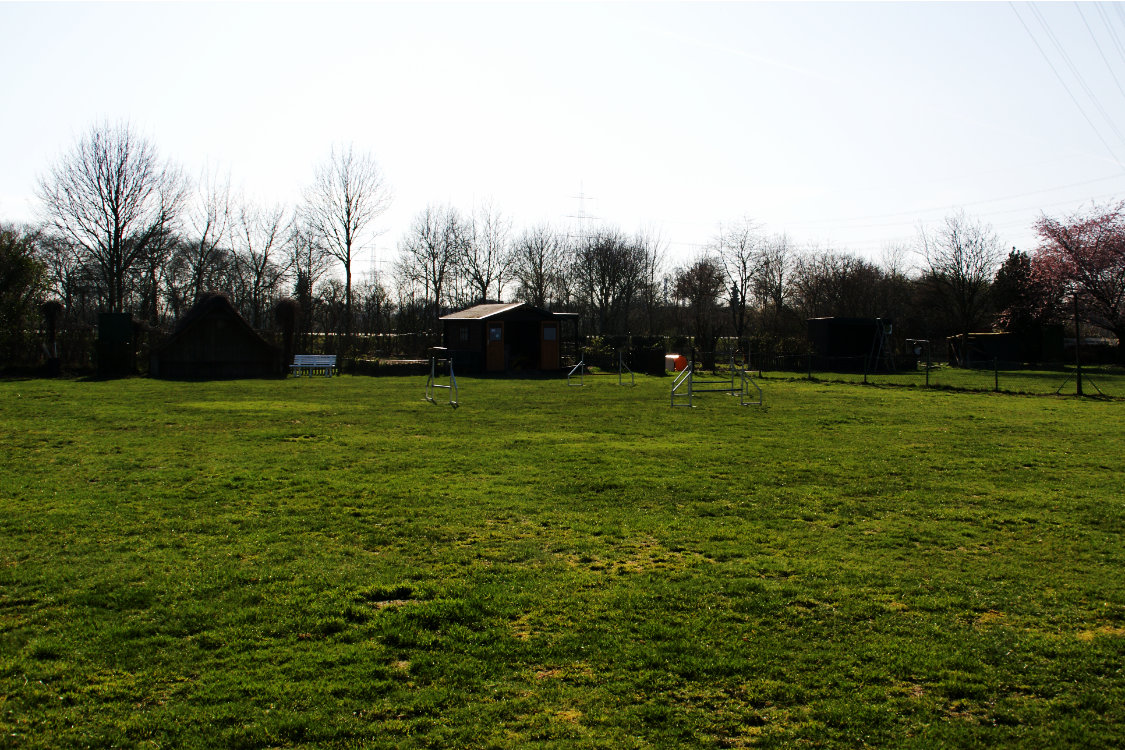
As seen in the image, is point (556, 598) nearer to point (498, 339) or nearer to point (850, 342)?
point (498, 339)

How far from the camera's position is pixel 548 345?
111 feet

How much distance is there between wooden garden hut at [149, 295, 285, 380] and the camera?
1190 inches

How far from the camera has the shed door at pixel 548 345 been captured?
3372 centimetres

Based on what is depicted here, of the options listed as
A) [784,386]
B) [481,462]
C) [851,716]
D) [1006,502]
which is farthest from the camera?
[784,386]

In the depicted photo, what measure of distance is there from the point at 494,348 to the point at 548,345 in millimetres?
2592

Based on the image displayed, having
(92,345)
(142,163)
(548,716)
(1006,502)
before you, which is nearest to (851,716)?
(548,716)

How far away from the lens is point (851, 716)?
3494mm

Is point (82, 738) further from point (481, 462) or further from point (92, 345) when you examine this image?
point (92, 345)

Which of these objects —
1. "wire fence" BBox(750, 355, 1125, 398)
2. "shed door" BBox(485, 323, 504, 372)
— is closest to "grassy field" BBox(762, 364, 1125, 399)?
"wire fence" BBox(750, 355, 1125, 398)

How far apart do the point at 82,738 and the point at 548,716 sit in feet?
6.77

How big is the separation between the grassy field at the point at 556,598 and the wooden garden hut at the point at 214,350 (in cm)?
2064

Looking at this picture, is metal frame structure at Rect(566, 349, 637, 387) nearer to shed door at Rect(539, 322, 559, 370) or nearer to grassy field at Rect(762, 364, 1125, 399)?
shed door at Rect(539, 322, 559, 370)

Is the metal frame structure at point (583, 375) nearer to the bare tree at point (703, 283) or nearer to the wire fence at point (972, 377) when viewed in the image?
the wire fence at point (972, 377)

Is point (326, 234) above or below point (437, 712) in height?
above
